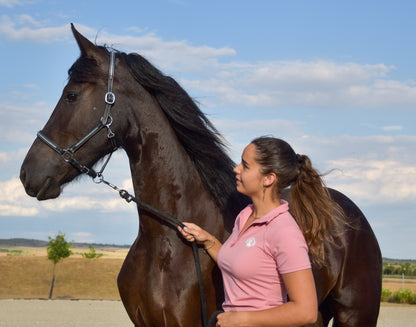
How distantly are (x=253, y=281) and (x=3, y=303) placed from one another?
20.4 meters

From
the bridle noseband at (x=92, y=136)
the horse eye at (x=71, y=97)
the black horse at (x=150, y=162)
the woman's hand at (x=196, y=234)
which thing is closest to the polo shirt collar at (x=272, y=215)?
the woman's hand at (x=196, y=234)

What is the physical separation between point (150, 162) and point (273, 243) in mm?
1376

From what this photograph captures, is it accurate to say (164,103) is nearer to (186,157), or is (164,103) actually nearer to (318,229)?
(186,157)

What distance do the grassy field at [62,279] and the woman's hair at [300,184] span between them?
25.5m

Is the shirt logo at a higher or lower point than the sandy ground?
higher

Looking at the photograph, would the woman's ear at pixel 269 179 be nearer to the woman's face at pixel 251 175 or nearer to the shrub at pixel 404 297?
the woman's face at pixel 251 175

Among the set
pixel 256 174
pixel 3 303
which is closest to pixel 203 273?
pixel 256 174

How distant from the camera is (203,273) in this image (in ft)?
11.1

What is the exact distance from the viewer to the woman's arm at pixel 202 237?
3314mm

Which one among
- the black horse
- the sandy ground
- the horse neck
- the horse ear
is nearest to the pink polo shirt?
the black horse

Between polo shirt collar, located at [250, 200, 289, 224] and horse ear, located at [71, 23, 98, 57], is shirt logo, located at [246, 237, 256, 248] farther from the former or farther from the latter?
horse ear, located at [71, 23, 98, 57]

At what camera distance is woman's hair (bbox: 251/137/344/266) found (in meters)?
2.59

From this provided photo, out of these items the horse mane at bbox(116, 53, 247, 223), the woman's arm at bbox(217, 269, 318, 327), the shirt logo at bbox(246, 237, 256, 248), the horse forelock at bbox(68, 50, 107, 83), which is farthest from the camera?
the horse mane at bbox(116, 53, 247, 223)

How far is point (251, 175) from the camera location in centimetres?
259
